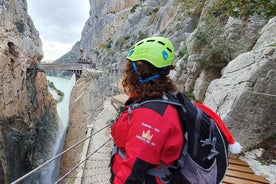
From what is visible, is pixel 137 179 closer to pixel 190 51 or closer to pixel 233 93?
pixel 233 93

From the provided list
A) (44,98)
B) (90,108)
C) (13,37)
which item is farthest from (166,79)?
(44,98)

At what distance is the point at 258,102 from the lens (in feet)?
13.1

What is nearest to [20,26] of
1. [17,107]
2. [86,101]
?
[17,107]

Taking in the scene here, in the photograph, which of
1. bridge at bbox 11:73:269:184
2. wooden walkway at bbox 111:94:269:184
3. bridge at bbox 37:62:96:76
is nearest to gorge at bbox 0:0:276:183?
wooden walkway at bbox 111:94:269:184

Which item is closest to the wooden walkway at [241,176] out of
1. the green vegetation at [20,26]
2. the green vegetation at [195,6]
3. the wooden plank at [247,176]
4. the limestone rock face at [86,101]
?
the wooden plank at [247,176]

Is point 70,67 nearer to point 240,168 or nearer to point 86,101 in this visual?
point 86,101

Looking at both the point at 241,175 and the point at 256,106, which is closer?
the point at 241,175

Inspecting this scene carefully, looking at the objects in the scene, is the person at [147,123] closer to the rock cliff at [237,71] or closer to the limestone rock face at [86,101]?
the rock cliff at [237,71]

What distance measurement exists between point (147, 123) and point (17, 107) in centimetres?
1748

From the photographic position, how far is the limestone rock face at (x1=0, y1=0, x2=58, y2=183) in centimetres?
1483

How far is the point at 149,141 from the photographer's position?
1.29 meters

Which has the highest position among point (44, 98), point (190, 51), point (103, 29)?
point (103, 29)

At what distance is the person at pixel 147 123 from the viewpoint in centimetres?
130

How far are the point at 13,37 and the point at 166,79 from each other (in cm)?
1767
